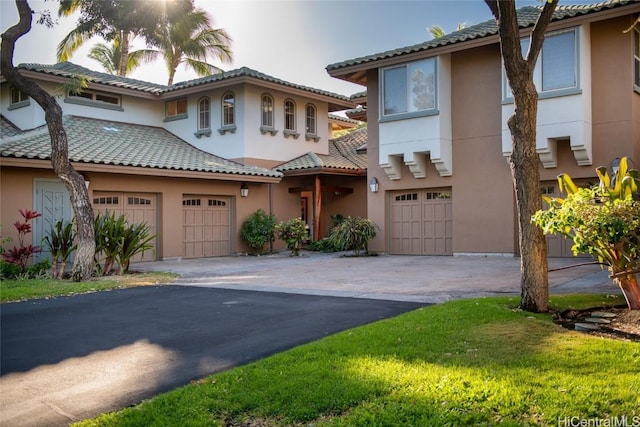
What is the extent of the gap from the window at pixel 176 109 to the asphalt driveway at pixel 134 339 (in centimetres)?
1378

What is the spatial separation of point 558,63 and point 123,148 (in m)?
13.1

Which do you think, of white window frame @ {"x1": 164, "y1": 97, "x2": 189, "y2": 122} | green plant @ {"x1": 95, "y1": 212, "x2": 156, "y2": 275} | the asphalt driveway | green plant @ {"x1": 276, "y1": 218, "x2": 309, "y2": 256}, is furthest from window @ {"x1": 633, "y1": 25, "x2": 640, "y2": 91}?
white window frame @ {"x1": 164, "y1": 97, "x2": 189, "y2": 122}

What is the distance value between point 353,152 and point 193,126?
7.00 metres

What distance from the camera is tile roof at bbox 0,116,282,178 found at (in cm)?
1462

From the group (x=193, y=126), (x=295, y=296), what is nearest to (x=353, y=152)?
(x=193, y=126)

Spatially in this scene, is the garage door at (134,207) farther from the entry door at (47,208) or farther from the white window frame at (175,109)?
the white window frame at (175,109)

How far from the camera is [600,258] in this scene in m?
6.52

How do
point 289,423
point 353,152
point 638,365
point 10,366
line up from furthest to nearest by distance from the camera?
point 353,152, point 10,366, point 638,365, point 289,423

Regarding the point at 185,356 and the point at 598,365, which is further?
the point at 185,356

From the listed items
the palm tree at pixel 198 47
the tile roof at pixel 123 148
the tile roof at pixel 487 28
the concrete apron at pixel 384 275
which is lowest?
the concrete apron at pixel 384 275

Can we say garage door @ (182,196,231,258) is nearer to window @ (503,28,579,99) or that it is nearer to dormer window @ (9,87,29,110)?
dormer window @ (9,87,29,110)

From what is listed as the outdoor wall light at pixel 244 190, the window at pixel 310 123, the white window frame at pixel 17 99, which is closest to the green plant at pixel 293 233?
the outdoor wall light at pixel 244 190

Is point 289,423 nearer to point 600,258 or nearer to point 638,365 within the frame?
point 638,365

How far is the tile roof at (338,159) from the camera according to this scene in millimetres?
20500
